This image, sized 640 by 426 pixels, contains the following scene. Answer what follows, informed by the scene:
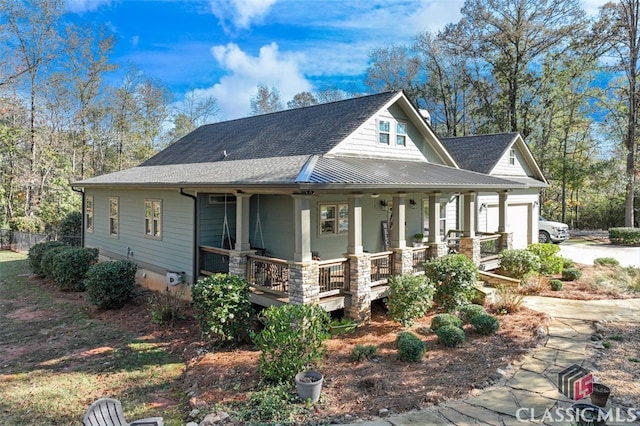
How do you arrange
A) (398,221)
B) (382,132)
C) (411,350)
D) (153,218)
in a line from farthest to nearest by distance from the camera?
(382,132), (153,218), (398,221), (411,350)

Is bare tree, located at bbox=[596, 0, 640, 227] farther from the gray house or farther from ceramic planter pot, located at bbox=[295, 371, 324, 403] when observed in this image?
ceramic planter pot, located at bbox=[295, 371, 324, 403]

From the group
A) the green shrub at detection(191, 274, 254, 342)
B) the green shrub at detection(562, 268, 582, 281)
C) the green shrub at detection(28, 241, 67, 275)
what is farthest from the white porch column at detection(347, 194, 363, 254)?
the green shrub at detection(28, 241, 67, 275)

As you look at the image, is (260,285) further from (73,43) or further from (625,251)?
(73,43)

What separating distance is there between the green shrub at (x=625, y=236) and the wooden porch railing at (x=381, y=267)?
2073 centimetres

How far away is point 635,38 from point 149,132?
1472 inches

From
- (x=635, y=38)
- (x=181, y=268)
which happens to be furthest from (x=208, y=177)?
(x=635, y=38)

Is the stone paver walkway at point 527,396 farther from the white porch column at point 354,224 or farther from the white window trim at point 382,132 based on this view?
the white window trim at point 382,132

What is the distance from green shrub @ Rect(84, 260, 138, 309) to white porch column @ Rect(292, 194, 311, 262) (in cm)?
576

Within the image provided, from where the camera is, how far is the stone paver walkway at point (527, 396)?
4.91 m

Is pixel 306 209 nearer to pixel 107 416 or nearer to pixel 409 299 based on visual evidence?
pixel 409 299

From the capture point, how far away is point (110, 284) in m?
10.5

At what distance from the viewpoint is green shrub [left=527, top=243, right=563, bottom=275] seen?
1334 cm

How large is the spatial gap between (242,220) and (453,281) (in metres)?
5.14

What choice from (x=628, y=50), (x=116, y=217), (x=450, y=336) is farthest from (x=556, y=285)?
(x=628, y=50)
